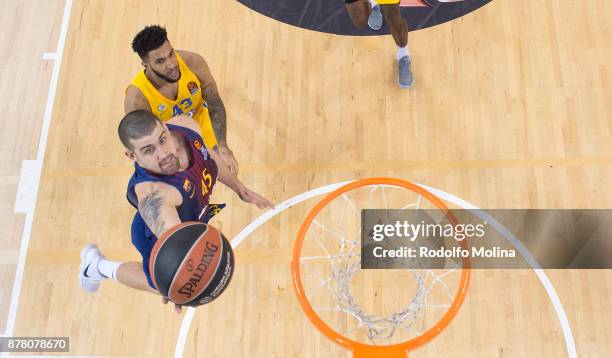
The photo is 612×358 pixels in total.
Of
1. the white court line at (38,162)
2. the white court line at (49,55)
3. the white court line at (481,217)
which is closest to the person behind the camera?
the white court line at (481,217)

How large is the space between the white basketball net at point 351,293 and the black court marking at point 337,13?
1.52 meters

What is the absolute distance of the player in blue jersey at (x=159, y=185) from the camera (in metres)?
4.00

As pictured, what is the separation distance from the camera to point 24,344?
4723mm

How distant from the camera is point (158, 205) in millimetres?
4008

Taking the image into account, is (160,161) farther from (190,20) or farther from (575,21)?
(575,21)

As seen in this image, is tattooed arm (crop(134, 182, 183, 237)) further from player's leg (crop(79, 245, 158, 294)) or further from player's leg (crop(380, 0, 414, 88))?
player's leg (crop(380, 0, 414, 88))

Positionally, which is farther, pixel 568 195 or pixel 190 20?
pixel 190 20

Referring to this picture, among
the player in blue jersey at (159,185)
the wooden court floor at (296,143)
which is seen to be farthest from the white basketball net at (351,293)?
the player in blue jersey at (159,185)

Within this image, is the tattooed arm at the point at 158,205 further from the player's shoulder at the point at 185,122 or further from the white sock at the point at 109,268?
the white sock at the point at 109,268

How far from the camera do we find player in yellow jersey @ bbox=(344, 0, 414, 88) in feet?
16.6

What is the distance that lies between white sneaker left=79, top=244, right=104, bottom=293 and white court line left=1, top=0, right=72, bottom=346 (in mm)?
511

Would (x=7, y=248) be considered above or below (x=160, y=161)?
below

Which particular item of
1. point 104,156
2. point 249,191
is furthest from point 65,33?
point 249,191

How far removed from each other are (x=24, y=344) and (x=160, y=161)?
1.83 meters
